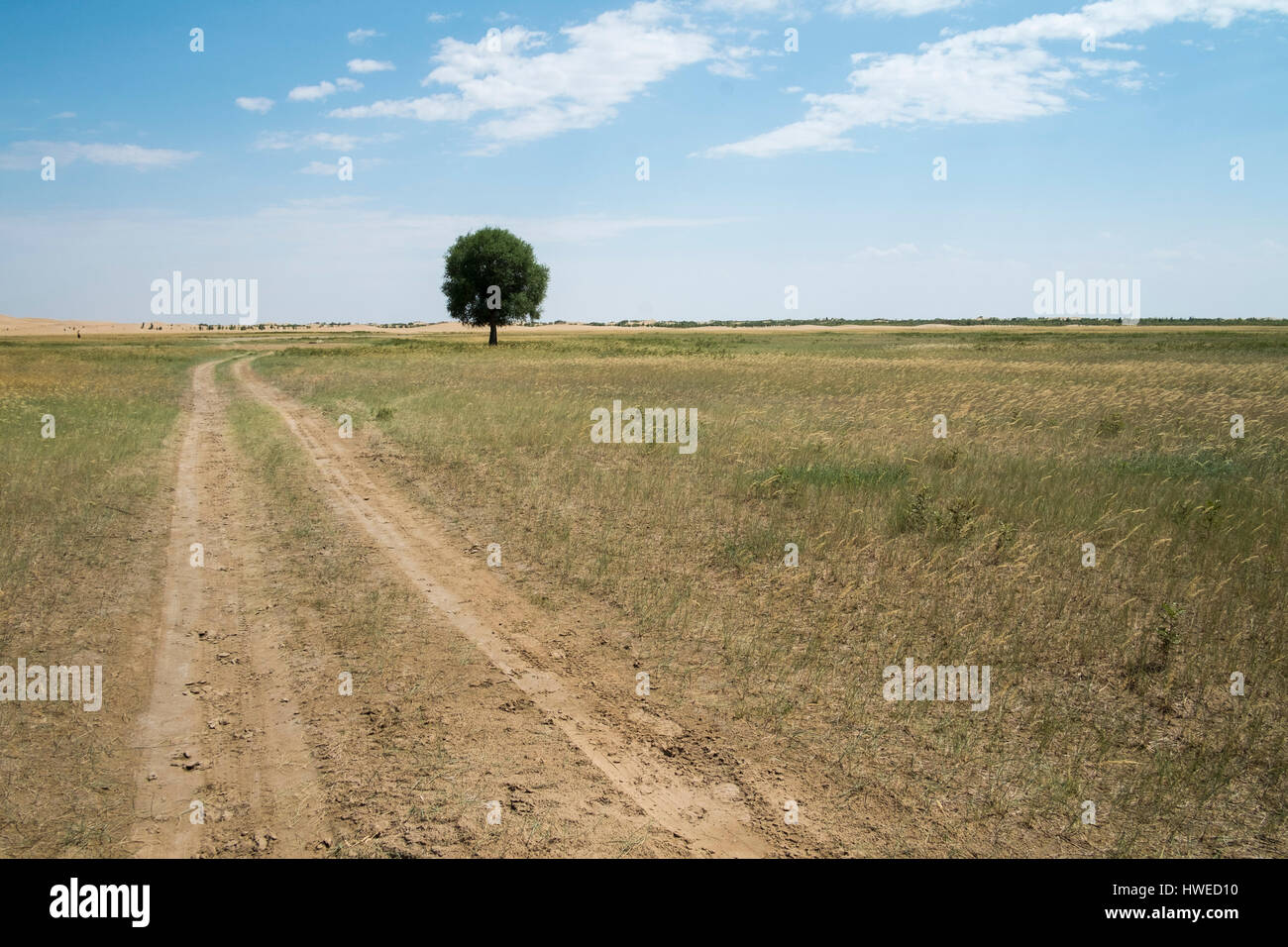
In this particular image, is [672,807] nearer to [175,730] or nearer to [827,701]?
[827,701]

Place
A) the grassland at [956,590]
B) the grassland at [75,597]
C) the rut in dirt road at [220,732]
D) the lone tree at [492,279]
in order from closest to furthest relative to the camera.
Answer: the rut in dirt road at [220,732]
the grassland at [75,597]
the grassland at [956,590]
the lone tree at [492,279]

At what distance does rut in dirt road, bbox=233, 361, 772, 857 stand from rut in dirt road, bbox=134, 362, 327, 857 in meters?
1.69

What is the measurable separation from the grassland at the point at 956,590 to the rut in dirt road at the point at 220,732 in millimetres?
2917

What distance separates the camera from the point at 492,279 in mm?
75562

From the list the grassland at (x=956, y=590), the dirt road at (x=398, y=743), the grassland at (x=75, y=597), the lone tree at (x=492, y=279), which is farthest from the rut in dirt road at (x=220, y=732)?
the lone tree at (x=492, y=279)

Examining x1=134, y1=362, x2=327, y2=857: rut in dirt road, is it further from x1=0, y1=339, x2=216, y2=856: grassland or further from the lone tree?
the lone tree

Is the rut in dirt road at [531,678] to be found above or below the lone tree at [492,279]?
below

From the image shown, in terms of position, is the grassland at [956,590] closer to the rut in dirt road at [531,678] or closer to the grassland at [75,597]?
the rut in dirt road at [531,678]

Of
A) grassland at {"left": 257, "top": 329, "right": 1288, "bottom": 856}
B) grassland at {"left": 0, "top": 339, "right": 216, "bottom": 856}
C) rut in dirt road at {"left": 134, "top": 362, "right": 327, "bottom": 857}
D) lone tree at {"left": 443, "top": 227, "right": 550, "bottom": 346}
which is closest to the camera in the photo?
rut in dirt road at {"left": 134, "top": 362, "right": 327, "bottom": 857}

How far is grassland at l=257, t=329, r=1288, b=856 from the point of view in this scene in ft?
15.8

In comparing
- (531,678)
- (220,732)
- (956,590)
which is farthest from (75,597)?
(956,590)

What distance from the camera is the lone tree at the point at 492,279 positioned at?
2965 inches

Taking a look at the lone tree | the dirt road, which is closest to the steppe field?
the dirt road
